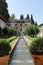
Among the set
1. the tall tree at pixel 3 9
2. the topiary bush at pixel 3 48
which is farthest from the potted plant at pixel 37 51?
the tall tree at pixel 3 9

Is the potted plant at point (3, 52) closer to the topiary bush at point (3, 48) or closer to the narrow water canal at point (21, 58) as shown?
the topiary bush at point (3, 48)

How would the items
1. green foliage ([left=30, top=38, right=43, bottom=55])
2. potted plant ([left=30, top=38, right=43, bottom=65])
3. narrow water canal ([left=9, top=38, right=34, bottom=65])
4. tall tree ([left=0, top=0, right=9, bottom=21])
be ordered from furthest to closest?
tall tree ([left=0, top=0, right=9, bottom=21]) → narrow water canal ([left=9, top=38, right=34, bottom=65]) → green foliage ([left=30, top=38, right=43, bottom=55]) → potted plant ([left=30, top=38, right=43, bottom=65])

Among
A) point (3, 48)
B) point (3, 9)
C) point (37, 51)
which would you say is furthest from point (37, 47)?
point (3, 9)

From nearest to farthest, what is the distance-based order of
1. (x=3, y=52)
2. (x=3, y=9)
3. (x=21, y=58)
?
(x=3, y=52) → (x=21, y=58) → (x=3, y=9)

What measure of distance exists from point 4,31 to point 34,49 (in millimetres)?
46920

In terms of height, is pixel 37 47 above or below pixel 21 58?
above

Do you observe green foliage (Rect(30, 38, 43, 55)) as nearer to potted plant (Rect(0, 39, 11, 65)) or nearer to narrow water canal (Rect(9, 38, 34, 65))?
potted plant (Rect(0, 39, 11, 65))

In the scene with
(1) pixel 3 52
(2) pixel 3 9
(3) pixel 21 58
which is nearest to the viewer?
(1) pixel 3 52

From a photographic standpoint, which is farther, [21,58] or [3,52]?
[21,58]

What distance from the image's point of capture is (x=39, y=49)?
7.88 meters

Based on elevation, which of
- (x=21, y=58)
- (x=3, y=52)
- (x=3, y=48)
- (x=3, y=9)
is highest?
(x=3, y=9)

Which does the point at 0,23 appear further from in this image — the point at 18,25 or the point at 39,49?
the point at 18,25

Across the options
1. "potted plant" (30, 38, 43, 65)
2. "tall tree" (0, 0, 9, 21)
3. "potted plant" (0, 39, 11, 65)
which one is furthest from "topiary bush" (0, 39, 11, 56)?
"tall tree" (0, 0, 9, 21)

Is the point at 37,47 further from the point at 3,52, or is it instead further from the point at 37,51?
the point at 3,52
